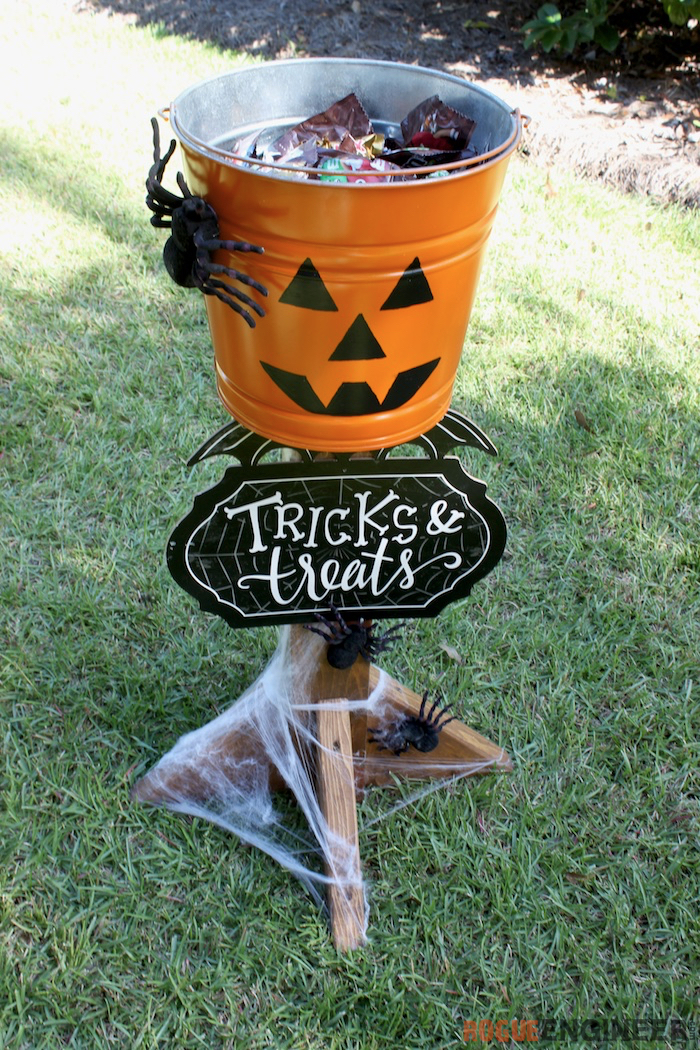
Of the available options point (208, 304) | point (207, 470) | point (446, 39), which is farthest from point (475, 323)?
point (446, 39)

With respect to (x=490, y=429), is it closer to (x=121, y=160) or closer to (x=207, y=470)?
(x=207, y=470)

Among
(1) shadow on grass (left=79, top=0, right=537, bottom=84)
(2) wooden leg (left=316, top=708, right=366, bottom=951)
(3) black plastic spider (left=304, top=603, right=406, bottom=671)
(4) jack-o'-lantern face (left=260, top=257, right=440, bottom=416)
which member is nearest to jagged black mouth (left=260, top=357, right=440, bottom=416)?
(4) jack-o'-lantern face (left=260, top=257, right=440, bottom=416)

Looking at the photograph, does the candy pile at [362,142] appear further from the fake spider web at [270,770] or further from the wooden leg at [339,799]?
the wooden leg at [339,799]

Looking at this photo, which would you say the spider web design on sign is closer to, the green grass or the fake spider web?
the fake spider web

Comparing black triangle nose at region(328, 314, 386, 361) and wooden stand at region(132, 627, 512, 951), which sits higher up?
black triangle nose at region(328, 314, 386, 361)

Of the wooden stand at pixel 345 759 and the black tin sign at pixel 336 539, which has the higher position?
the black tin sign at pixel 336 539

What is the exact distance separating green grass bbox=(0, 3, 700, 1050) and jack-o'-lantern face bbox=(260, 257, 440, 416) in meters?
0.99

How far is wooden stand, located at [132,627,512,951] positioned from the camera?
1.50 metres

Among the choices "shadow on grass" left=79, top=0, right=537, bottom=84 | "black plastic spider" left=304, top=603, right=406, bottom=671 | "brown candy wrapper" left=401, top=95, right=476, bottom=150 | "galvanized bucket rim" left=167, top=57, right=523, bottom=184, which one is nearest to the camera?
"galvanized bucket rim" left=167, top=57, right=523, bottom=184

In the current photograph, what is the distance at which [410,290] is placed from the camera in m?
0.99

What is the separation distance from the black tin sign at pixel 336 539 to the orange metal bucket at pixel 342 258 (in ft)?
0.39

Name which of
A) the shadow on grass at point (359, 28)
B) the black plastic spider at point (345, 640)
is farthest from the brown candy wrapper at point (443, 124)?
the shadow on grass at point (359, 28)

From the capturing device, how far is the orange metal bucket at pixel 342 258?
2.99 feet

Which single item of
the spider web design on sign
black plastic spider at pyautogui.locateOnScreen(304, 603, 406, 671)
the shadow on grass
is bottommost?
black plastic spider at pyautogui.locateOnScreen(304, 603, 406, 671)
